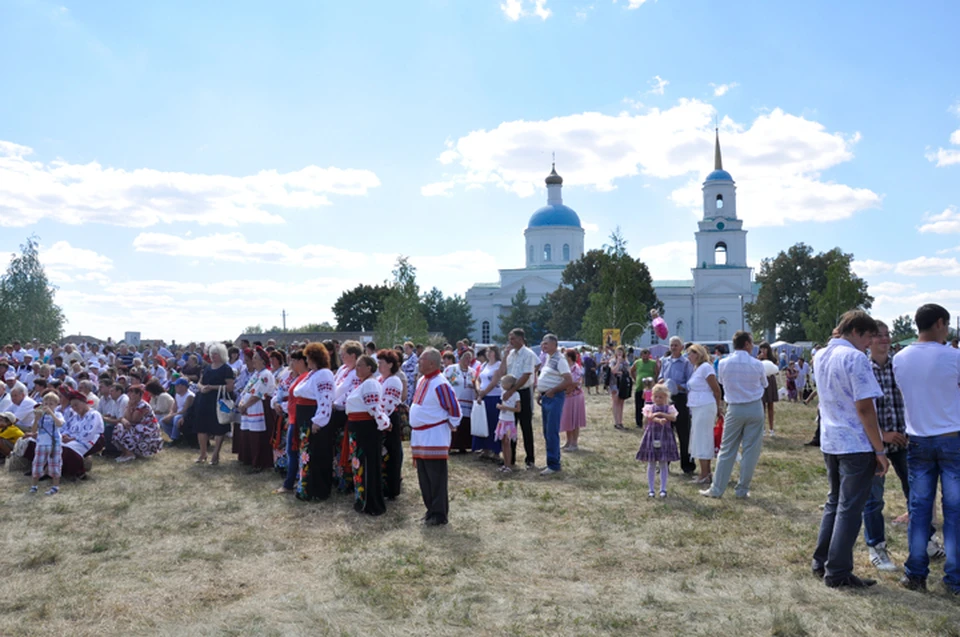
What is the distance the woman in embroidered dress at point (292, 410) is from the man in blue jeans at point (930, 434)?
5804mm

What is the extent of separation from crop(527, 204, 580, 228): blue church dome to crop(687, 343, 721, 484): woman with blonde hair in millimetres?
72875

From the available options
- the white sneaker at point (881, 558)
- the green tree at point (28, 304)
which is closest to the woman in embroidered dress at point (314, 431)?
the white sneaker at point (881, 558)

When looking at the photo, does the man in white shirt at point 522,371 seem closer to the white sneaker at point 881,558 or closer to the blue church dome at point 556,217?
the white sneaker at point 881,558

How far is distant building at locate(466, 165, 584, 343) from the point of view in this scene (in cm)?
7912

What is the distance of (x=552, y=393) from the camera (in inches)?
383

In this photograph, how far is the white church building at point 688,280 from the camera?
2906 inches

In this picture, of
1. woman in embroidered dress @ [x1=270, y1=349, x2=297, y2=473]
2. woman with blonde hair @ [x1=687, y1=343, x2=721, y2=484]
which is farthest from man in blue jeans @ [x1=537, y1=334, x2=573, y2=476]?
woman in embroidered dress @ [x1=270, y1=349, x2=297, y2=473]

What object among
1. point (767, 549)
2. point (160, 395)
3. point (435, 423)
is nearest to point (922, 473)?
point (767, 549)

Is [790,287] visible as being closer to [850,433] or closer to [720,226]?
[720,226]

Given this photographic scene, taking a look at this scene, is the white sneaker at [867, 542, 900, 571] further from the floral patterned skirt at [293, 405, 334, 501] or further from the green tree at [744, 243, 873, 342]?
the green tree at [744, 243, 873, 342]

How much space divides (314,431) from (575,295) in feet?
187

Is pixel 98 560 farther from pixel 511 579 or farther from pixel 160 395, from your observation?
pixel 160 395

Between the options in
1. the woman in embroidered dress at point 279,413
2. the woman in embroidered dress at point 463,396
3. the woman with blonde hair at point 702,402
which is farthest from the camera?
the woman in embroidered dress at point 463,396

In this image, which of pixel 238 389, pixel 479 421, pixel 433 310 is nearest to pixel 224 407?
pixel 238 389
